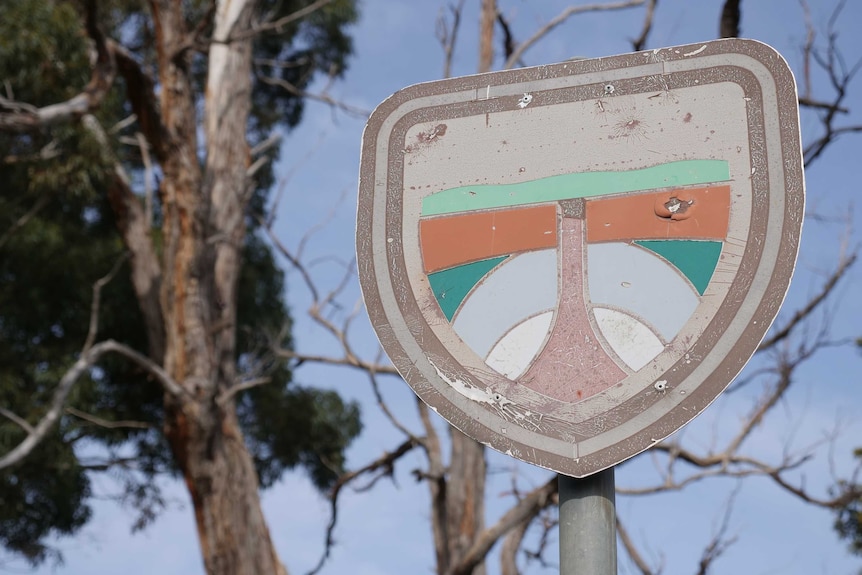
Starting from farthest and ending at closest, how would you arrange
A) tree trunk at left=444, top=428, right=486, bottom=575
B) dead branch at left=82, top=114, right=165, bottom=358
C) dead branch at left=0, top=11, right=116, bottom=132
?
dead branch at left=82, top=114, right=165, bottom=358, tree trunk at left=444, top=428, right=486, bottom=575, dead branch at left=0, top=11, right=116, bottom=132

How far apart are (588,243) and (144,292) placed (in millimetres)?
6934

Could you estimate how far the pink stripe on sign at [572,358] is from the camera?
178cm

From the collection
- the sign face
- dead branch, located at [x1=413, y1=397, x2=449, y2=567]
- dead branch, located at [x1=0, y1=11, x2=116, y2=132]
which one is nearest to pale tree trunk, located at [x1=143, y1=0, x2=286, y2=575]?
dead branch, located at [x1=0, y1=11, x2=116, y2=132]

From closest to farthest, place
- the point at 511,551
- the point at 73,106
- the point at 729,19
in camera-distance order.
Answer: the point at 729,19, the point at 73,106, the point at 511,551

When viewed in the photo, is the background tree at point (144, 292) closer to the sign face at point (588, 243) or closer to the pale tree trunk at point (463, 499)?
the pale tree trunk at point (463, 499)

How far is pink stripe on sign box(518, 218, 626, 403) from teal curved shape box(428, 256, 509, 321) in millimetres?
129

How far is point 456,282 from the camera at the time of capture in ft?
6.24

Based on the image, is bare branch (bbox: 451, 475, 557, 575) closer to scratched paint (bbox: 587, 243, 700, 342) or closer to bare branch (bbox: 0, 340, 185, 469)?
bare branch (bbox: 0, 340, 185, 469)

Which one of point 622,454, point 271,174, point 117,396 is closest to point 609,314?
point 622,454

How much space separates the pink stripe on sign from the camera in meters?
1.78

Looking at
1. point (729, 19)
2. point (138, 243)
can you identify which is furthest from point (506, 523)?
point (138, 243)

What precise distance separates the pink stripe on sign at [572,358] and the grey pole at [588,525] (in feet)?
0.44

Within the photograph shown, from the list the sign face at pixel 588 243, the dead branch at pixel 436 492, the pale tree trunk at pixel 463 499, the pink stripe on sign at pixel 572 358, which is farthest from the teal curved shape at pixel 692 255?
the pale tree trunk at pixel 463 499

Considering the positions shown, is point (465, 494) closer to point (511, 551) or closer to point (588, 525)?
point (511, 551)
